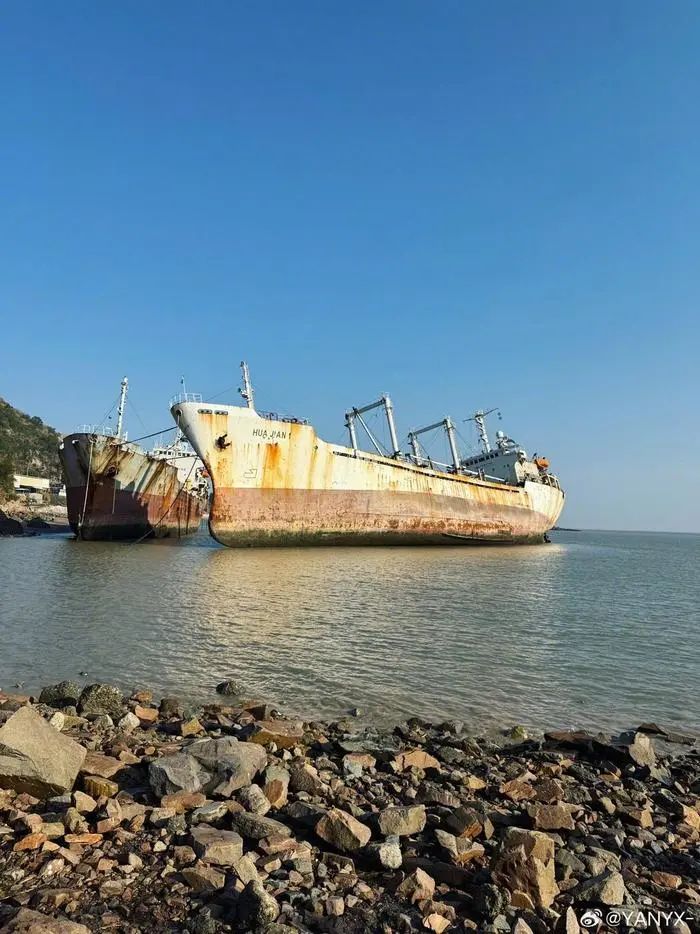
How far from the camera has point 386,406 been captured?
45031 mm

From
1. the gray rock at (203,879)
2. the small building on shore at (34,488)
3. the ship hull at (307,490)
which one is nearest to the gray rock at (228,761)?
the gray rock at (203,879)

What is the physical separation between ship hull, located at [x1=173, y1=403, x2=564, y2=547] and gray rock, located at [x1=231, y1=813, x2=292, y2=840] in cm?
3010

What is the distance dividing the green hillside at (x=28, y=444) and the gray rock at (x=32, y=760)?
103m

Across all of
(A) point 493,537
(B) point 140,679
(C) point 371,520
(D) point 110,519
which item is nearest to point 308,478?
(C) point 371,520

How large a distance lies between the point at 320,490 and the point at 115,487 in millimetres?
15725

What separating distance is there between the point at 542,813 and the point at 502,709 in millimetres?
4131

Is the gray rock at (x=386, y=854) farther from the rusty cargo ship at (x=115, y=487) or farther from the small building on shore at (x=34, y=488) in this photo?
the small building on shore at (x=34, y=488)

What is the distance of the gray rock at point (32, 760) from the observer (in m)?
4.48

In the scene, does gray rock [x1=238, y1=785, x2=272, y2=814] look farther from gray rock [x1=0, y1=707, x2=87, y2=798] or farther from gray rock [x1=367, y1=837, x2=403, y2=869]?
gray rock [x1=0, y1=707, x2=87, y2=798]

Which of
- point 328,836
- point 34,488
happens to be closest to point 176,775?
point 328,836

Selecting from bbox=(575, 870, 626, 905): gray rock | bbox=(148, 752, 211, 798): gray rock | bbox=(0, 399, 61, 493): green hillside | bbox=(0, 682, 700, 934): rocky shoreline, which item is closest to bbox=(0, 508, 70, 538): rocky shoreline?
bbox=(0, 399, 61, 493): green hillside

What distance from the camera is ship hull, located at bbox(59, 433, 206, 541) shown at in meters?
38.6

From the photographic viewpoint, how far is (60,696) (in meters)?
7.77

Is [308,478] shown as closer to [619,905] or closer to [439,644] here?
[439,644]
